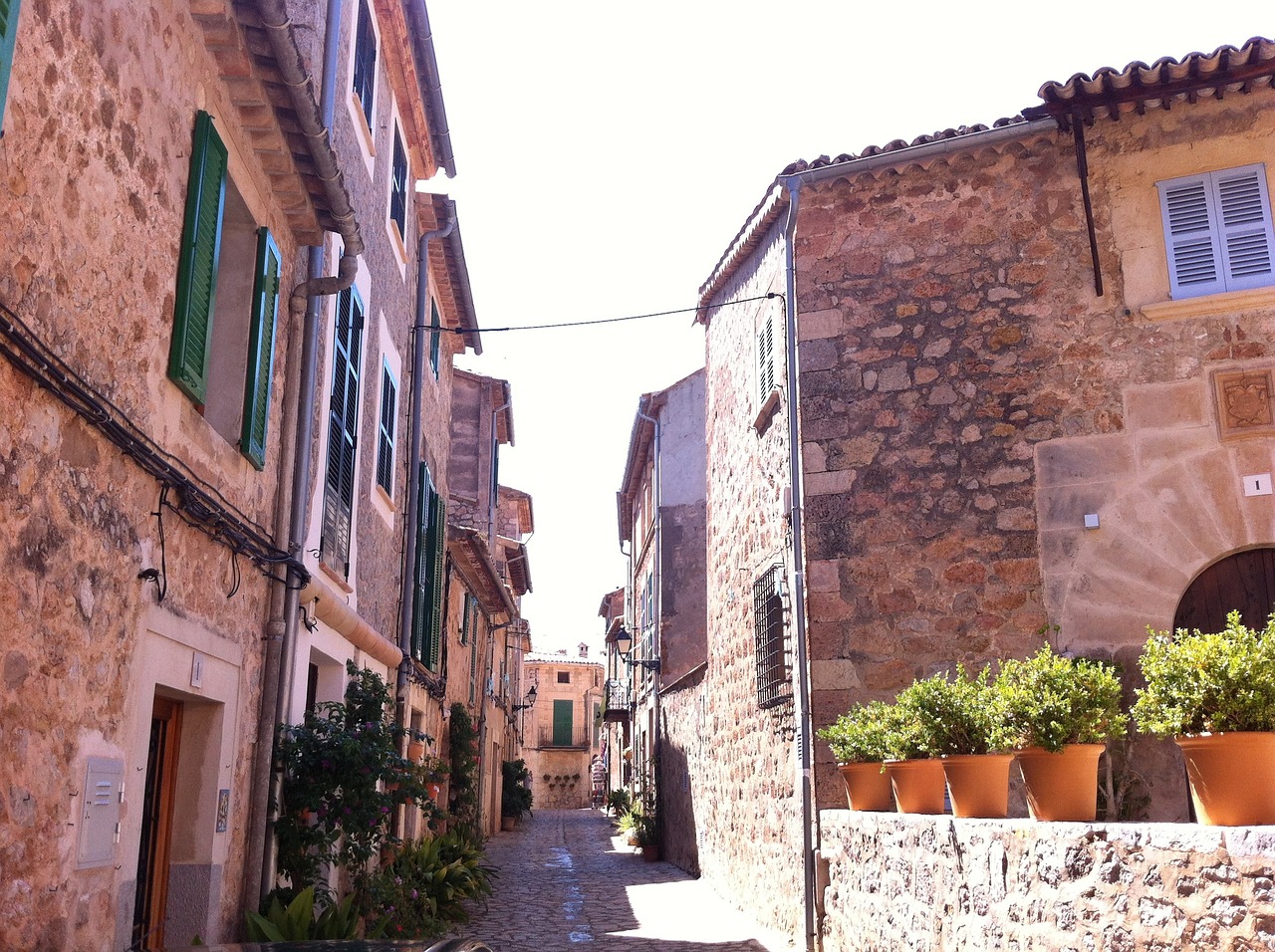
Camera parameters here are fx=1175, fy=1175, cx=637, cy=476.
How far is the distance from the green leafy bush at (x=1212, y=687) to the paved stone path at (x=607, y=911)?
5.36m

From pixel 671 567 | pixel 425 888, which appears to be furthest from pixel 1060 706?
pixel 671 567

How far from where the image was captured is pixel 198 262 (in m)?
5.18

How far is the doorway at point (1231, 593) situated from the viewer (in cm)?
796

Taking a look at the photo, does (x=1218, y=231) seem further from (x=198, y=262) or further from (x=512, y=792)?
(x=512, y=792)

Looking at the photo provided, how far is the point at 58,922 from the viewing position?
3973mm

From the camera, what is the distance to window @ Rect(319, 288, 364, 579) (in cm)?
790

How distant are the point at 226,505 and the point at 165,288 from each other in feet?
4.08

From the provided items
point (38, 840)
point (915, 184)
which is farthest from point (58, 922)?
point (915, 184)

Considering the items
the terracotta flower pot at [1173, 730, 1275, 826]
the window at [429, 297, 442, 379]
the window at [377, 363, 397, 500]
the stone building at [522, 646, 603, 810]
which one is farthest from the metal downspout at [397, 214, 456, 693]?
the stone building at [522, 646, 603, 810]

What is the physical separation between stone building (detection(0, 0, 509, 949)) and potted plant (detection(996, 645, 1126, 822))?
3.77m

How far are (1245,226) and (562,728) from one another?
46.1m

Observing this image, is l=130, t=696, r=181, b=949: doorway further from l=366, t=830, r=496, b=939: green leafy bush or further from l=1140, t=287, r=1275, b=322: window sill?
l=1140, t=287, r=1275, b=322: window sill

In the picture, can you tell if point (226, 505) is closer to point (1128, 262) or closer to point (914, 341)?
point (914, 341)

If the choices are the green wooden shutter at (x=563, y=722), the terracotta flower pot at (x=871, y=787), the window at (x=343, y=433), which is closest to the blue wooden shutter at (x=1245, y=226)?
the terracotta flower pot at (x=871, y=787)
